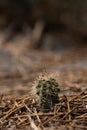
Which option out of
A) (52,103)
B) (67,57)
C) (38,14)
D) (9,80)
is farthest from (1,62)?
(52,103)

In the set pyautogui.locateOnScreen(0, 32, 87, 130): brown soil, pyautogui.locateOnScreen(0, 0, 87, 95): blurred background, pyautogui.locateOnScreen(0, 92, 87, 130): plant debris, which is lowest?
pyautogui.locateOnScreen(0, 92, 87, 130): plant debris

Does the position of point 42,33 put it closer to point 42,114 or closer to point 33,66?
point 33,66

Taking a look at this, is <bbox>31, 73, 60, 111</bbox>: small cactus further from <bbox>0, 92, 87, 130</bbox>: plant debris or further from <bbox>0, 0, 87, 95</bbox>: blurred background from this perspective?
<bbox>0, 0, 87, 95</bbox>: blurred background

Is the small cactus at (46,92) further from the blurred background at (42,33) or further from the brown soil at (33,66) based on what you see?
the blurred background at (42,33)

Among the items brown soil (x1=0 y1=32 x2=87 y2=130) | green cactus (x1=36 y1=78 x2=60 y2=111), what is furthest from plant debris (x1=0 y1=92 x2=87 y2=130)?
brown soil (x1=0 y1=32 x2=87 y2=130)

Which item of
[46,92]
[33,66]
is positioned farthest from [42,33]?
[46,92]

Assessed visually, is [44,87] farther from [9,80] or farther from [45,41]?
[45,41]

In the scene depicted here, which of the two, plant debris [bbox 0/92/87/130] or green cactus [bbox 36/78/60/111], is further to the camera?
green cactus [bbox 36/78/60/111]
